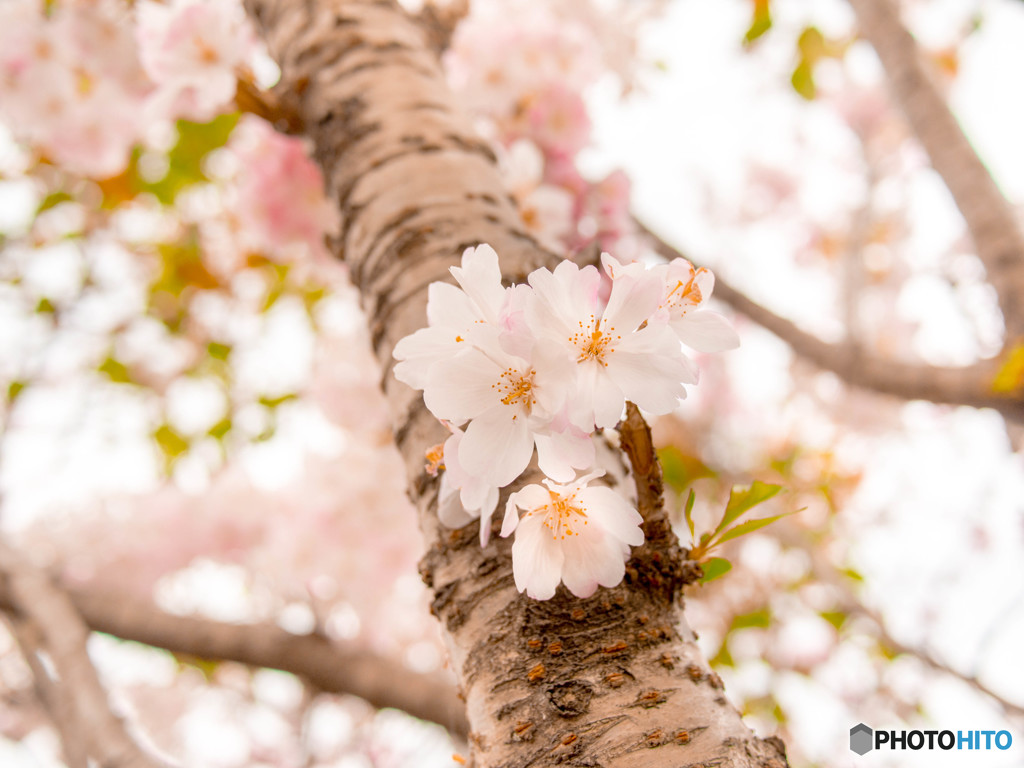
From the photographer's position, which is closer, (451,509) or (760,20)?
(451,509)

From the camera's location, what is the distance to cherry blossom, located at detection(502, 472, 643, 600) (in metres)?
0.52

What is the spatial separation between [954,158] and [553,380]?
1767 millimetres

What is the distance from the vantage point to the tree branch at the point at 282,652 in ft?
5.29

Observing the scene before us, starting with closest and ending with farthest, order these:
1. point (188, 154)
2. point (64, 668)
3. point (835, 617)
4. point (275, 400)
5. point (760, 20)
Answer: point (64, 668), point (760, 20), point (188, 154), point (835, 617), point (275, 400)

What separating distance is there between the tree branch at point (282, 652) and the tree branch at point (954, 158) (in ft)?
5.38

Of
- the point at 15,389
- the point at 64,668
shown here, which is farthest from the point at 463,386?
the point at 15,389

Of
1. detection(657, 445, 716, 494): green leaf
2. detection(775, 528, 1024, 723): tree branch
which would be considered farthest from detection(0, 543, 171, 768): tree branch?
detection(775, 528, 1024, 723): tree branch

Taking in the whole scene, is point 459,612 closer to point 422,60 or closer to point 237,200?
point 422,60

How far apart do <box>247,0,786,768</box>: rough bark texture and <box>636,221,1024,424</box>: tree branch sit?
0.82 m

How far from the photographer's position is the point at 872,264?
5.30 m

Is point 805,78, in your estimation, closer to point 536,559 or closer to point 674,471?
point 674,471

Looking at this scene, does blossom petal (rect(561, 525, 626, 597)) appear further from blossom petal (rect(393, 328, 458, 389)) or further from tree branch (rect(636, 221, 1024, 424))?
tree branch (rect(636, 221, 1024, 424))

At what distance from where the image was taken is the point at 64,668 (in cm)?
134

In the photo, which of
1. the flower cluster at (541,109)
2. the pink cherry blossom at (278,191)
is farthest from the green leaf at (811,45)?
the pink cherry blossom at (278,191)
